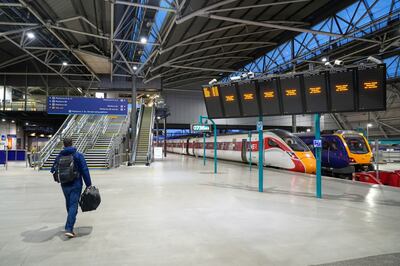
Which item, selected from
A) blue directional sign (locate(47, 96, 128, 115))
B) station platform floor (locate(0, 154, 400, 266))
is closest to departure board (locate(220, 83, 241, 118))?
station platform floor (locate(0, 154, 400, 266))

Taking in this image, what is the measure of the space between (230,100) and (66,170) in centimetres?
684

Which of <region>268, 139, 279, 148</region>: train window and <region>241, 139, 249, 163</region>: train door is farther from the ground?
<region>268, 139, 279, 148</region>: train window

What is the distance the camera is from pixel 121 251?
4.07m

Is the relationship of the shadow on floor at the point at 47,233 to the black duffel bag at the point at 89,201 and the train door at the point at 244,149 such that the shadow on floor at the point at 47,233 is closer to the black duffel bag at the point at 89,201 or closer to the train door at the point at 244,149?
the black duffel bag at the point at 89,201

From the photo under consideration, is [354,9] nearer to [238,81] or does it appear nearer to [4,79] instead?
[238,81]

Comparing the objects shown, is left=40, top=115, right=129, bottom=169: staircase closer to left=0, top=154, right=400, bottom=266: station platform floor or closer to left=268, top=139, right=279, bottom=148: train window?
left=0, top=154, right=400, bottom=266: station platform floor

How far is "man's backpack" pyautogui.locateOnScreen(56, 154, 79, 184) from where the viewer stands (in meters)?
4.62

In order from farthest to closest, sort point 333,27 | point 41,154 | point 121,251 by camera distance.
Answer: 1. point 333,27
2. point 41,154
3. point 121,251

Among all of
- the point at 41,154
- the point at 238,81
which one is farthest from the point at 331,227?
the point at 41,154

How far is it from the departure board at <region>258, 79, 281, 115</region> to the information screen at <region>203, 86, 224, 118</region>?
1881mm

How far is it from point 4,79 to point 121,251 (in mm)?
31477

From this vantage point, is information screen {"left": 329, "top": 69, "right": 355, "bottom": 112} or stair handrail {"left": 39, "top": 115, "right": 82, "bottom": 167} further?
stair handrail {"left": 39, "top": 115, "right": 82, "bottom": 167}

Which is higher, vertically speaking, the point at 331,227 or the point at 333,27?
the point at 333,27

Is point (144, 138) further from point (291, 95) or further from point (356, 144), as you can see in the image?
point (291, 95)
